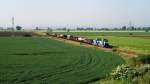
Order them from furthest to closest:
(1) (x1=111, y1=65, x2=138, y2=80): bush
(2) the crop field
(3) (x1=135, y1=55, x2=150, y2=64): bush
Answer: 1. (2) the crop field
2. (3) (x1=135, y1=55, x2=150, y2=64): bush
3. (1) (x1=111, y1=65, x2=138, y2=80): bush

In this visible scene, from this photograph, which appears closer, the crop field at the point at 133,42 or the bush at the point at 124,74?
the bush at the point at 124,74

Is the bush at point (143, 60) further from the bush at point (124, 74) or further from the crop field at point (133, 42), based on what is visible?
the crop field at point (133, 42)

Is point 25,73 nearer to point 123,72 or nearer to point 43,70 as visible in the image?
point 43,70

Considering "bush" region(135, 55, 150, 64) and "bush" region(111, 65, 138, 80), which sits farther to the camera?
"bush" region(135, 55, 150, 64)

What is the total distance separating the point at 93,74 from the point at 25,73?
4353 mm

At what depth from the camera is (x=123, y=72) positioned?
19.0 metres

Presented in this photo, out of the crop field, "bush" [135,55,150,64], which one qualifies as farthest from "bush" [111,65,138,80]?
the crop field

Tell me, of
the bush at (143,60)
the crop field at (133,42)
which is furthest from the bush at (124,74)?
the crop field at (133,42)

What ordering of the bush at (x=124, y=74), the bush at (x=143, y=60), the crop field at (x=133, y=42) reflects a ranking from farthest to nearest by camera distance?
the crop field at (x=133, y=42)
the bush at (x=143, y=60)
the bush at (x=124, y=74)

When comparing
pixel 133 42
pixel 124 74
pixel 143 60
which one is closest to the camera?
pixel 124 74

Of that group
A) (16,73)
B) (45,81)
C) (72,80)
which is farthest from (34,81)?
(16,73)

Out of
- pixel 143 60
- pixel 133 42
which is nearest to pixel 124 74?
pixel 143 60

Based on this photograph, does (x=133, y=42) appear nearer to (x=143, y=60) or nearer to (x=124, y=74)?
(x=143, y=60)

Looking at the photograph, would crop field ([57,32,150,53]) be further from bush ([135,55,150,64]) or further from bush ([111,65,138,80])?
bush ([111,65,138,80])
